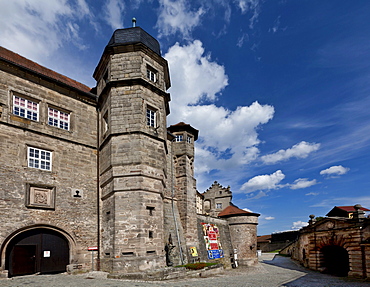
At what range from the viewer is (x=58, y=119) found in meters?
17.8

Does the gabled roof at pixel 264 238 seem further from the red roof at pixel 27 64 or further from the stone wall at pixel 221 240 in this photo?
the red roof at pixel 27 64

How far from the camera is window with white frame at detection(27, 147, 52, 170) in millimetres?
15891

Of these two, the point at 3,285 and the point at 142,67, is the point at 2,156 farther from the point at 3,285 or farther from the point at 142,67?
the point at 142,67

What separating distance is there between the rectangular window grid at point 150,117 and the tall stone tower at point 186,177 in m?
8.94

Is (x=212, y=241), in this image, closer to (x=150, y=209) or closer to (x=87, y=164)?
(x=150, y=209)

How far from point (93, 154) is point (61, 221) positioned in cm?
455

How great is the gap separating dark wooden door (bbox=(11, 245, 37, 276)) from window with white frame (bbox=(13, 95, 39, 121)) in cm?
675

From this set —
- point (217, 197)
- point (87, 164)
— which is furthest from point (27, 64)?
point (217, 197)

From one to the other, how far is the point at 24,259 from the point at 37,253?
0.64 meters

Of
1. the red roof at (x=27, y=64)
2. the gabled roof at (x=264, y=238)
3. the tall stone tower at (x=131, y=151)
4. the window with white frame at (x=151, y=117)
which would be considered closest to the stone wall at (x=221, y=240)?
the tall stone tower at (x=131, y=151)

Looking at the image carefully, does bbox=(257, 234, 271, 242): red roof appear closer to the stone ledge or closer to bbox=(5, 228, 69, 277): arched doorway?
the stone ledge

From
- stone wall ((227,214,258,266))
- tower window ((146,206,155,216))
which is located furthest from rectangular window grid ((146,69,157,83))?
stone wall ((227,214,258,266))

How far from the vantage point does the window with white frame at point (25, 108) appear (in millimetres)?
15906

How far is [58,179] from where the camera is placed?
16.6 metres
